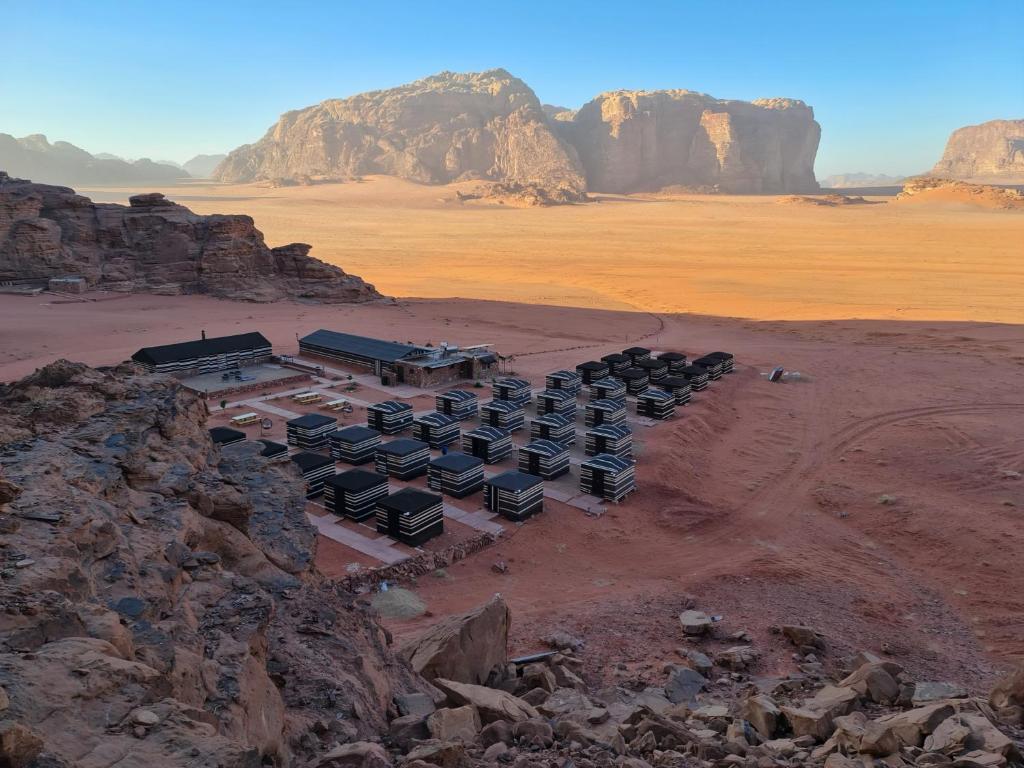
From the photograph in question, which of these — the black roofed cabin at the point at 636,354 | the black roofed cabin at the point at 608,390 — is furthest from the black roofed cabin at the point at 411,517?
the black roofed cabin at the point at 636,354

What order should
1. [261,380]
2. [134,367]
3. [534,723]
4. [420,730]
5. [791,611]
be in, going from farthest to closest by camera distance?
[261,380]
[791,611]
[134,367]
[534,723]
[420,730]

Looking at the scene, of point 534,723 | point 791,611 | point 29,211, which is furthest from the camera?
point 29,211

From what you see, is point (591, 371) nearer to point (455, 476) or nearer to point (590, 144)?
point (455, 476)

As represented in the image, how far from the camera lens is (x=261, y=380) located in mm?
29594

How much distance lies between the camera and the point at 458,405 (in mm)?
25234

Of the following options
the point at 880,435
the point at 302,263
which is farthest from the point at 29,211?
the point at 880,435

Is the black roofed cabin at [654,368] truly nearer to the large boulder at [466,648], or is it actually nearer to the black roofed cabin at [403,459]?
the black roofed cabin at [403,459]

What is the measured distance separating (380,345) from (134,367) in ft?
69.3

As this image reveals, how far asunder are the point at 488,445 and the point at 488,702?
1369 centimetres

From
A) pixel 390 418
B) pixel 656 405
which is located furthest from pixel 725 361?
pixel 390 418

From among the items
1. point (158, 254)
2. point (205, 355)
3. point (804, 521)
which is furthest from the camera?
point (158, 254)

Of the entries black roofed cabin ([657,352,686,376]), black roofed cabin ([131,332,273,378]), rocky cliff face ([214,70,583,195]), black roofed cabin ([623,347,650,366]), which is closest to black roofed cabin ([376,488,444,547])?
black roofed cabin ([131,332,273,378])

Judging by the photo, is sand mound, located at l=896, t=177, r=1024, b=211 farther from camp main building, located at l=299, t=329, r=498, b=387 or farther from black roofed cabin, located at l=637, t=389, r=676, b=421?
camp main building, located at l=299, t=329, r=498, b=387

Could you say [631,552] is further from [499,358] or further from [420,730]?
[499,358]
